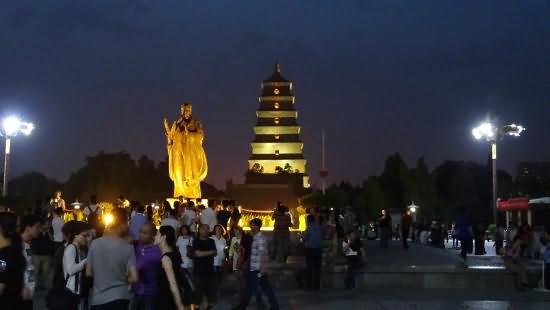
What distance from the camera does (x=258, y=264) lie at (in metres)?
12.9

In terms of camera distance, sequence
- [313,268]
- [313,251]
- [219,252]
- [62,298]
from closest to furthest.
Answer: [62,298]
[219,252]
[313,251]
[313,268]

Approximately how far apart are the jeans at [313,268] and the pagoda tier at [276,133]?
76.9 meters

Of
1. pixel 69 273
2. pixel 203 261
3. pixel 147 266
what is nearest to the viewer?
pixel 69 273

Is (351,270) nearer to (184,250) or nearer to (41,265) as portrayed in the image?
(184,250)

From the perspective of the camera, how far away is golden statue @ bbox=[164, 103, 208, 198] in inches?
1245

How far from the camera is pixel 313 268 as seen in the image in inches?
664

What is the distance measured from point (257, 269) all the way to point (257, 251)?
0.30m

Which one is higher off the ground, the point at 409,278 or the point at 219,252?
the point at 219,252

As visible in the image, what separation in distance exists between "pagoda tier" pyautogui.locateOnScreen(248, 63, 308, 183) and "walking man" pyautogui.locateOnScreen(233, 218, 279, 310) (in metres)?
81.0

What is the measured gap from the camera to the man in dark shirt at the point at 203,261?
12.3 meters

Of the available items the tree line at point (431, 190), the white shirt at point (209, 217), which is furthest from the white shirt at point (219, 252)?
the tree line at point (431, 190)

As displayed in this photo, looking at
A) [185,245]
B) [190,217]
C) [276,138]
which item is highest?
[276,138]

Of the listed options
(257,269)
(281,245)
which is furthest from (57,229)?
(281,245)

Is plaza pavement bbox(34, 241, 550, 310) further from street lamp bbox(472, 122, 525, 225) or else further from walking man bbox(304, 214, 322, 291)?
street lamp bbox(472, 122, 525, 225)
